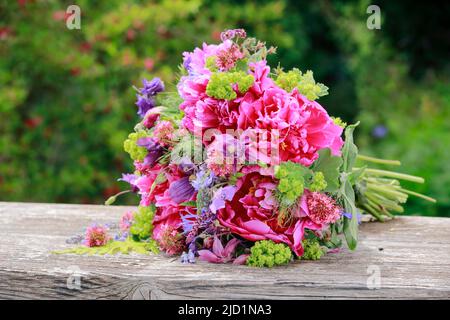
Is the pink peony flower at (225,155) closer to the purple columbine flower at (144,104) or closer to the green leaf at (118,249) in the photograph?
the green leaf at (118,249)

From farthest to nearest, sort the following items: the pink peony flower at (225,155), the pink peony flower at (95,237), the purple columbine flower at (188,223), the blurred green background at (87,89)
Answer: the blurred green background at (87,89) < the pink peony flower at (95,237) < the purple columbine flower at (188,223) < the pink peony flower at (225,155)

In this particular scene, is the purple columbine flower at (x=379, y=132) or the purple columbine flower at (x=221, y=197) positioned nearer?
the purple columbine flower at (x=221, y=197)

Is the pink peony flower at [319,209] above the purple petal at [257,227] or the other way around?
above

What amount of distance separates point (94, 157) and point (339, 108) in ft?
10.4

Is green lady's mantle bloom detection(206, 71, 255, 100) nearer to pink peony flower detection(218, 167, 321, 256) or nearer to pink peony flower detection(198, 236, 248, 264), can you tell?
pink peony flower detection(218, 167, 321, 256)

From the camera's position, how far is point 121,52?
4.41 m

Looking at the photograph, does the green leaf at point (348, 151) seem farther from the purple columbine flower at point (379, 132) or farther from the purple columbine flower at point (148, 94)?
the purple columbine flower at point (379, 132)

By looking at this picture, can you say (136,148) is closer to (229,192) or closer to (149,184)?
(149,184)

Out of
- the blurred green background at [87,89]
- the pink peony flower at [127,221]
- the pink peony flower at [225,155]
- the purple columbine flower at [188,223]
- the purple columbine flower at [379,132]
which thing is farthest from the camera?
the purple columbine flower at [379,132]

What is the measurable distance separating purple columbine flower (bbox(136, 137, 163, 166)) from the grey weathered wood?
0.25m

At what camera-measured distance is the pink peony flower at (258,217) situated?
5.38ft

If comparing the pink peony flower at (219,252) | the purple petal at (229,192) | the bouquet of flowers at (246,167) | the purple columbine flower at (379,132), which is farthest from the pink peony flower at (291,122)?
the purple columbine flower at (379,132)

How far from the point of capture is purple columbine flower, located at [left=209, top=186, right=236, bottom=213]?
5.30 feet

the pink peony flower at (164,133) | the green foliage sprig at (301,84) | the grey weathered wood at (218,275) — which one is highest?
the green foliage sprig at (301,84)
